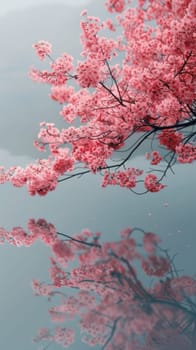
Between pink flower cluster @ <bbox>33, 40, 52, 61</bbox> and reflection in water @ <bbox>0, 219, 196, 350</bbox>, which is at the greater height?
pink flower cluster @ <bbox>33, 40, 52, 61</bbox>

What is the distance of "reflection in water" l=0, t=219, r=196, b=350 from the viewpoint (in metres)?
3.36

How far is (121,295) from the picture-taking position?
419 centimetres

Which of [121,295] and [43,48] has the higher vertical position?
[43,48]

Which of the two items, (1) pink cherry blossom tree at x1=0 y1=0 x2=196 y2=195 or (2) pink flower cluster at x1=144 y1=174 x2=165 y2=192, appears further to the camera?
(2) pink flower cluster at x1=144 y1=174 x2=165 y2=192

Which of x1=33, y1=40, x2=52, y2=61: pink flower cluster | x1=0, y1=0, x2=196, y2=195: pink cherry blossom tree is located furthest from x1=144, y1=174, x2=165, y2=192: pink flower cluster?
x1=33, y1=40, x2=52, y2=61: pink flower cluster

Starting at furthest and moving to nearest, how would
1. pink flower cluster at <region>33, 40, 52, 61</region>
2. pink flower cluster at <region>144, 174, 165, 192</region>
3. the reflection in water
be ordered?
pink flower cluster at <region>144, 174, 165, 192</region> < pink flower cluster at <region>33, 40, 52, 61</region> < the reflection in water

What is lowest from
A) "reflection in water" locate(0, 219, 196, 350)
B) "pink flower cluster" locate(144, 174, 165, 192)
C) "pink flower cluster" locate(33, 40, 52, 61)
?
"reflection in water" locate(0, 219, 196, 350)

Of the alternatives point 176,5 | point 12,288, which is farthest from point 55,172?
point 176,5

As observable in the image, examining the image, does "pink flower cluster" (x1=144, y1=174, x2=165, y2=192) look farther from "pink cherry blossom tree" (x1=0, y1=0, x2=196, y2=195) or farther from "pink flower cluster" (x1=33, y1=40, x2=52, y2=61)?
"pink flower cluster" (x1=33, y1=40, x2=52, y2=61)

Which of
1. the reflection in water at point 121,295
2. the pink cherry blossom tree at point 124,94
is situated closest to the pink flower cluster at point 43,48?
the pink cherry blossom tree at point 124,94

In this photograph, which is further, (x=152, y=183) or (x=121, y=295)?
(x=152, y=183)

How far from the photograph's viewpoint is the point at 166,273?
4.66 metres

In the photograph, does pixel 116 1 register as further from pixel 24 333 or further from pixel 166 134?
pixel 24 333

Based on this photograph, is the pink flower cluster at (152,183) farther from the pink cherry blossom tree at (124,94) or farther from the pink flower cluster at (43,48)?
the pink flower cluster at (43,48)
